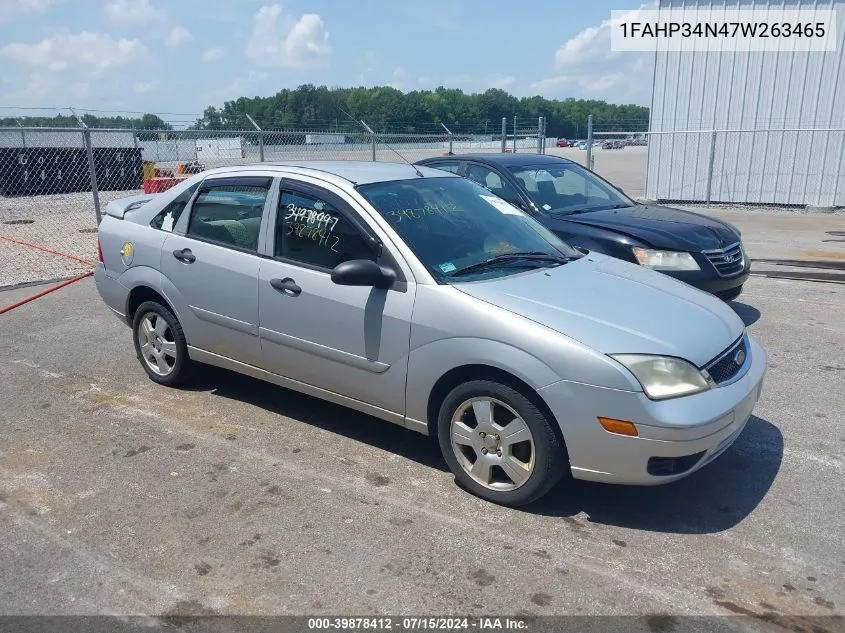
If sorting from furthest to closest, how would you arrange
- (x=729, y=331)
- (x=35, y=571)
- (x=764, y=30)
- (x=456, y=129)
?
(x=456, y=129)
(x=764, y=30)
(x=729, y=331)
(x=35, y=571)

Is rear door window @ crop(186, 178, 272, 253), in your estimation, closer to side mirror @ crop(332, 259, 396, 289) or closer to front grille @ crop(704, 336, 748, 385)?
side mirror @ crop(332, 259, 396, 289)

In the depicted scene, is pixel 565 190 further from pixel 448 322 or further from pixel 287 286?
pixel 448 322

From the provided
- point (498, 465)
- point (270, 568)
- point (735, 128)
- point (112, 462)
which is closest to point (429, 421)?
point (498, 465)

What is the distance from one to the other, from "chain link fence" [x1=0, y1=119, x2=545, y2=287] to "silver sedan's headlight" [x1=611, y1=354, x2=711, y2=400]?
27.1 ft

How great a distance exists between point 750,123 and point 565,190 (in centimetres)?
1185

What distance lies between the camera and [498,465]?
138 inches

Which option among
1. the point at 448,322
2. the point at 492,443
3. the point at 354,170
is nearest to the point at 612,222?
the point at 354,170

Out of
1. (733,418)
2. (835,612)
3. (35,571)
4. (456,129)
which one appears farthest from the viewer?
(456,129)

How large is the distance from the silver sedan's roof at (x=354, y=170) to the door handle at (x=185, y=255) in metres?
0.59

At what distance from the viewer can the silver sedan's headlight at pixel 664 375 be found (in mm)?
3160

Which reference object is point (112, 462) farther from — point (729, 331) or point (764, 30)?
point (764, 30)

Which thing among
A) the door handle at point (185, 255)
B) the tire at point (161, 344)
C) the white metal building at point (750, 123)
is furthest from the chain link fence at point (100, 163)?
the door handle at point (185, 255)

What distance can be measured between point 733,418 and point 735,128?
51.4ft

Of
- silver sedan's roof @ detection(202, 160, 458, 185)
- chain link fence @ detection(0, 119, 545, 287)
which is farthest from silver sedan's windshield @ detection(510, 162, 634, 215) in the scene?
chain link fence @ detection(0, 119, 545, 287)
